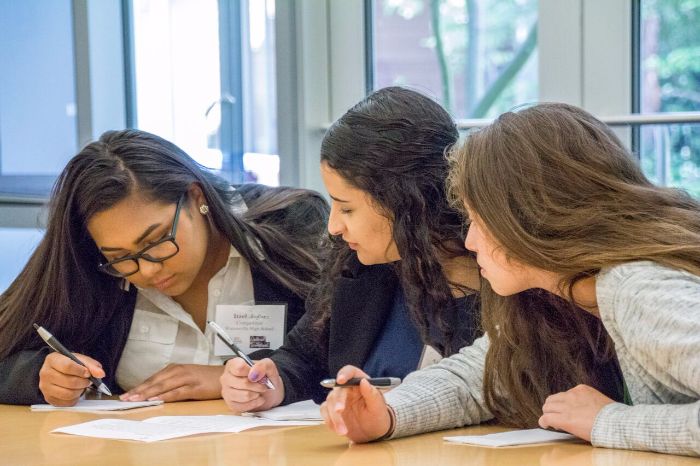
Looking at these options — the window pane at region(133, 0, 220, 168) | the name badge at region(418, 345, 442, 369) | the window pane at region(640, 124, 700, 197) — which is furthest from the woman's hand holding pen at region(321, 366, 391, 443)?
the window pane at region(133, 0, 220, 168)

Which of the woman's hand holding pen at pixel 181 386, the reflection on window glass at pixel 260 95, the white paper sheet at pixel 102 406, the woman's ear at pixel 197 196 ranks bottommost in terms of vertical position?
the white paper sheet at pixel 102 406

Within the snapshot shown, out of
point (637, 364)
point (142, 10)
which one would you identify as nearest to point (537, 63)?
point (142, 10)

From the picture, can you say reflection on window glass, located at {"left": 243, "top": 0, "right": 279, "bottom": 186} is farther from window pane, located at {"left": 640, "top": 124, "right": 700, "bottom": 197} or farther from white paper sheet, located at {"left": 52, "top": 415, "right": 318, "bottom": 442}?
white paper sheet, located at {"left": 52, "top": 415, "right": 318, "bottom": 442}

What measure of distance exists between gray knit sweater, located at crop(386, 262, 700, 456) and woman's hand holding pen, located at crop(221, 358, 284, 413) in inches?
17.3

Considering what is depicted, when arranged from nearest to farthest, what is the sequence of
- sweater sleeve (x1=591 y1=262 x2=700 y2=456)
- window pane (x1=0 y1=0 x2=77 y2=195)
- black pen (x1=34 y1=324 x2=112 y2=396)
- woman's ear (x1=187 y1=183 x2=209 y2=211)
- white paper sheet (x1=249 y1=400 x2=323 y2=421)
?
1. sweater sleeve (x1=591 y1=262 x2=700 y2=456)
2. white paper sheet (x1=249 y1=400 x2=323 y2=421)
3. black pen (x1=34 y1=324 x2=112 y2=396)
4. woman's ear (x1=187 y1=183 x2=209 y2=211)
5. window pane (x1=0 y1=0 x2=77 y2=195)

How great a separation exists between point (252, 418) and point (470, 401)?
440 millimetres

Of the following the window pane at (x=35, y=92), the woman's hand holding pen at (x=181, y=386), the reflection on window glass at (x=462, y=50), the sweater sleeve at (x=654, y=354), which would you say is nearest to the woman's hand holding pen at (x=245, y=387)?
the woman's hand holding pen at (x=181, y=386)

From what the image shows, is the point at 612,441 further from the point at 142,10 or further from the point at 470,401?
the point at 142,10

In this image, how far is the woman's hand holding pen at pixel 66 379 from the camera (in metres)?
2.21

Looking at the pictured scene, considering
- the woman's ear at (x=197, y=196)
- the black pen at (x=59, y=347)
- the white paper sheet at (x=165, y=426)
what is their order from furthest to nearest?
1. the woman's ear at (x=197, y=196)
2. the black pen at (x=59, y=347)
3. the white paper sheet at (x=165, y=426)

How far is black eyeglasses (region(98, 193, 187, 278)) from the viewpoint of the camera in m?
2.29

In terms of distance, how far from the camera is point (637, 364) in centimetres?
150

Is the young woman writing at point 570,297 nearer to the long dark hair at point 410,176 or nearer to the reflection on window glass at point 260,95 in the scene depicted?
the long dark hair at point 410,176

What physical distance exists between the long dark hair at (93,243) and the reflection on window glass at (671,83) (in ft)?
3.21
